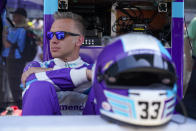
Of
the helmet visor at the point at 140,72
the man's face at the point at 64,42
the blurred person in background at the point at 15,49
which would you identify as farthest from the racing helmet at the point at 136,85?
the blurred person in background at the point at 15,49

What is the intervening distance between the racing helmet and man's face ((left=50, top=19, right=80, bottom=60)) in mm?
960

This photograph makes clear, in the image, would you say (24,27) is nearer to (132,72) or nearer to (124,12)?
(124,12)

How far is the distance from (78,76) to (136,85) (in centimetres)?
60

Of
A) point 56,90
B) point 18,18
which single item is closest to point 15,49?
point 18,18

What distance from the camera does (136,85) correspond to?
0.92 metres

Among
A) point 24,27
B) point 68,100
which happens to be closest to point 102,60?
point 68,100

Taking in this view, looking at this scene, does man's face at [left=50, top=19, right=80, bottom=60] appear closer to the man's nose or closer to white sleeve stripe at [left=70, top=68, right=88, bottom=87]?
the man's nose

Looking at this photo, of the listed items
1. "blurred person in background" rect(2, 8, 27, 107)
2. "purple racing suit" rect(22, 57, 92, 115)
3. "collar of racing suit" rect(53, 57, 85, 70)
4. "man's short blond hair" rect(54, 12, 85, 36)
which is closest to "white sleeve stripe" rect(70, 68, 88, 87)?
"purple racing suit" rect(22, 57, 92, 115)

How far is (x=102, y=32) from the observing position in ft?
8.00

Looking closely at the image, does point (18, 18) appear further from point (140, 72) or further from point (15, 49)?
point (140, 72)

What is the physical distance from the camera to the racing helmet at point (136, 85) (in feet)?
2.77

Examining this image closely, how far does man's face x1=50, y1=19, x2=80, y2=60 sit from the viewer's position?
6.05ft

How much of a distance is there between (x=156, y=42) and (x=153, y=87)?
14 centimetres

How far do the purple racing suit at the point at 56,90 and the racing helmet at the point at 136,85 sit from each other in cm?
42
